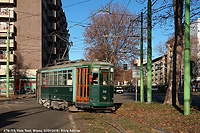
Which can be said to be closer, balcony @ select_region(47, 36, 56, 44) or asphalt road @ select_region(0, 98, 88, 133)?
asphalt road @ select_region(0, 98, 88, 133)

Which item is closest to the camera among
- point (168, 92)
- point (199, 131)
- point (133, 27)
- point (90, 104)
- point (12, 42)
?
point (199, 131)

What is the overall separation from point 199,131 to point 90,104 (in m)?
7.18

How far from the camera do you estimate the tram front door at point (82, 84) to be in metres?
15.4

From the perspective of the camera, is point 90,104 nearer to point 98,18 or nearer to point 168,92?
point 168,92

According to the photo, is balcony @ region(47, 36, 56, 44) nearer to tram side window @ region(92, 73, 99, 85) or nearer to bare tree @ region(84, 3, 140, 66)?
bare tree @ region(84, 3, 140, 66)

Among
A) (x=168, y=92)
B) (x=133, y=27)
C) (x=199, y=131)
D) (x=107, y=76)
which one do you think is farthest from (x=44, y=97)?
(x=133, y=27)

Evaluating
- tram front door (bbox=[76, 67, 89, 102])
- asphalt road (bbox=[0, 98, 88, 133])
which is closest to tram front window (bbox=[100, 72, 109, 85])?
tram front door (bbox=[76, 67, 89, 102])

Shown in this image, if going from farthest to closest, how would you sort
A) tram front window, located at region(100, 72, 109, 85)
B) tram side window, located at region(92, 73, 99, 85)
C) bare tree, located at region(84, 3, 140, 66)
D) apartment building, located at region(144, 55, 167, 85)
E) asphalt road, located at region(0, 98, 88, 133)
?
apartment building, located at region(144, 55, 167, 85) < bare tree, located at region(84, 3, 140, 66) < tram front window, located at region(100, 72, 109, 85) < tram side window, located at region(92, 73, 99, 85) < asphalt road, located at region(0, 98, 88, 133)

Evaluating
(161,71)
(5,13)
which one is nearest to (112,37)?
(5,13)

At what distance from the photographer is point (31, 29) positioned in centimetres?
5041

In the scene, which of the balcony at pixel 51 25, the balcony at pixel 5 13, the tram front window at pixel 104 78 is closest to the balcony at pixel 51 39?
the balcony at pixel 51 25

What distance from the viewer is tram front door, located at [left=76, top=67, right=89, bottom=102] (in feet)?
50.5

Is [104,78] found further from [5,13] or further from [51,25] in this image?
[51,25]

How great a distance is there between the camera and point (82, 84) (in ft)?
51.2
